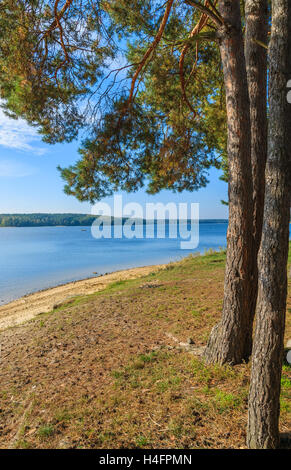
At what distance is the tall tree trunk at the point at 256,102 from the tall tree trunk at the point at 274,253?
140 centimetres

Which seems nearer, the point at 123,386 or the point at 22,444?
the point at 22,444

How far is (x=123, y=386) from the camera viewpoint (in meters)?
3.36

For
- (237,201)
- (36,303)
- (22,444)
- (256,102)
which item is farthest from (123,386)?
Answer: (36,303)

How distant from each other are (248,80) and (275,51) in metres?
1.66

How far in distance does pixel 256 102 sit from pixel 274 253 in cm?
240

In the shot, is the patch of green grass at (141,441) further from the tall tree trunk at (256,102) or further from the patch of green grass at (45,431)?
the tall tree trunk at (256,102)

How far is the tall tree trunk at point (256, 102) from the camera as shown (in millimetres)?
3576

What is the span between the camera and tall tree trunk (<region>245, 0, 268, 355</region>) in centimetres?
358

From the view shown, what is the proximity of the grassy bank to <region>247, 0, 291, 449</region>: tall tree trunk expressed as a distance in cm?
37

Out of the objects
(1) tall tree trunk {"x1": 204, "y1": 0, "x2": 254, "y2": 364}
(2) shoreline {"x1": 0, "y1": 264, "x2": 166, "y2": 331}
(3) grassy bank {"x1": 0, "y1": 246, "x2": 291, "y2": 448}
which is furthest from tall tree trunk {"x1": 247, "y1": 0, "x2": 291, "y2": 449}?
(2) shoreline {"x1": 0, "y1": 264, "x2": 166, "y2": 331}

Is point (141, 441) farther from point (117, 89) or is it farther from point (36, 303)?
point (36, 303)

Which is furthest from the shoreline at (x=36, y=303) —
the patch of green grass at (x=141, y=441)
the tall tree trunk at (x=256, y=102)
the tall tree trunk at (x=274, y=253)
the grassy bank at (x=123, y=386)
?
the tall tree trunk at (x=274, y=253)

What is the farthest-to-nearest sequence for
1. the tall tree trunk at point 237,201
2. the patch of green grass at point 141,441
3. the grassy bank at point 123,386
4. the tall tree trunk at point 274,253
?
1. the tall tree trunk at point 237,201
2. the grassy bank at point 123,386
3. the patch of green grass at point 141,441
4. the tall tree trunk at point 274,253

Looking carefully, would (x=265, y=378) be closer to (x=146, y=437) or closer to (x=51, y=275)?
(x=146, y=437)
